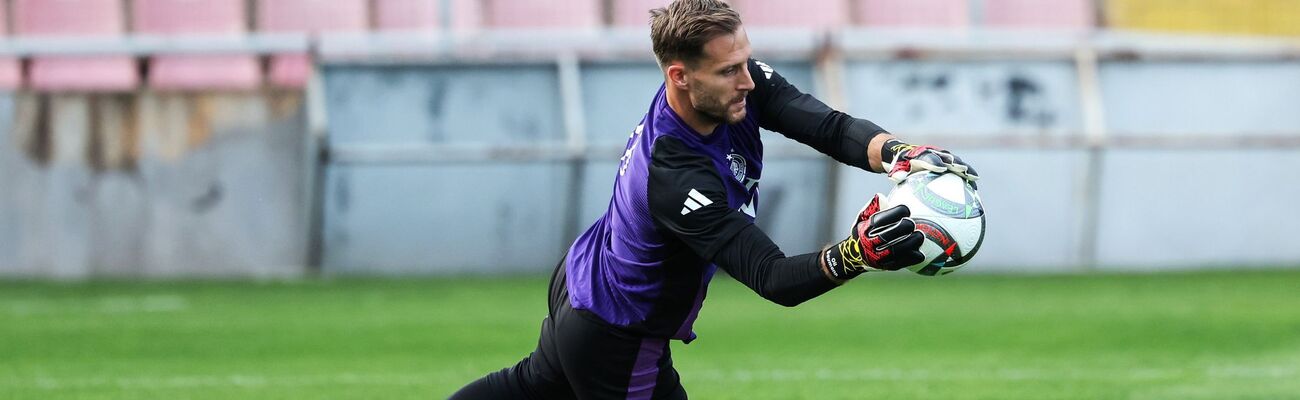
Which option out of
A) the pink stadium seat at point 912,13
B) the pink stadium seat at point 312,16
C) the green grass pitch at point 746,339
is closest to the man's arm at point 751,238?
the green grass pitch at point 746,339

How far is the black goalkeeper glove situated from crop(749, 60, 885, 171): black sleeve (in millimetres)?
579

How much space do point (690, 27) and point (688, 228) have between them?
1.82ft

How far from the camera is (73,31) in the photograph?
17.6 metres

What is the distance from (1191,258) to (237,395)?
10101 millimetres

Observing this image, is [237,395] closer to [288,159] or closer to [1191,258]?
[288,159]

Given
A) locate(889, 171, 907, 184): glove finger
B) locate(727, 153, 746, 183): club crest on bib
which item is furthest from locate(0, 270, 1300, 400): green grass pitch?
locate(889, 171, 907, 184): glove finger

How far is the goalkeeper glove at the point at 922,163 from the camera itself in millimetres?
4562

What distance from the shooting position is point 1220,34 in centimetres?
1694

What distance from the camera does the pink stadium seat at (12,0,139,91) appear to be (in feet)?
55.0

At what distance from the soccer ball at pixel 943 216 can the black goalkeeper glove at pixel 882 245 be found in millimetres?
31

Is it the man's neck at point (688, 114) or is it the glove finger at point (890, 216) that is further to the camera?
the man's neck at point (688, 114)

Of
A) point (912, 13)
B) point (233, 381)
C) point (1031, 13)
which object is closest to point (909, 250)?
point (233, 381)

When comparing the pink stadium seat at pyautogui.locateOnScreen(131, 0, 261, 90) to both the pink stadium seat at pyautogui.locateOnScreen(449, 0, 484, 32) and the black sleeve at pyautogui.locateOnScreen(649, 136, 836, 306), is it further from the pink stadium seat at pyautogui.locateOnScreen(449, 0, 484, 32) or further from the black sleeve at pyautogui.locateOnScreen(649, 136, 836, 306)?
the black sleeve at pyautogui.locateOnScreen(649, 136, 836, 306)

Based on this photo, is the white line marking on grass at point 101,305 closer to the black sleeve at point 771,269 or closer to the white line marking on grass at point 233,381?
the white line marking on grass at point 233,381
